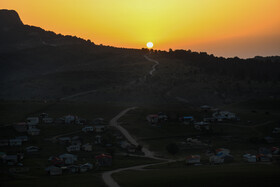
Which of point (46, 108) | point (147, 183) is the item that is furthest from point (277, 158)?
point (46, 108)

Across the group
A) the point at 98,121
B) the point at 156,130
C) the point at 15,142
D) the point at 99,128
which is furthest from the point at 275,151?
the point at 15,142

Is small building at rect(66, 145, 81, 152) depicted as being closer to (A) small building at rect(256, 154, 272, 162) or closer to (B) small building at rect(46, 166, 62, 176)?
(B) small building at rect(46, 166, 62, 176)

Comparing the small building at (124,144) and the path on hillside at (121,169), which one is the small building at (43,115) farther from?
the small building at (124,144)

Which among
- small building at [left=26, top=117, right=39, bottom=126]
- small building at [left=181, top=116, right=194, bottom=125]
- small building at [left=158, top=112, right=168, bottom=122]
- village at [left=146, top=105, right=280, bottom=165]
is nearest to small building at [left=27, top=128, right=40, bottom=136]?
small building at [left=26, top=117, right=39, bottom=126]

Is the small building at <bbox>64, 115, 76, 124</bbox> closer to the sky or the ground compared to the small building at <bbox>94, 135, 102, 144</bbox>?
closer to the sky

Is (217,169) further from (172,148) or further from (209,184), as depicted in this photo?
(172,148)

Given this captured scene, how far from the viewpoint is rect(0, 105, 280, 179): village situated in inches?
2594

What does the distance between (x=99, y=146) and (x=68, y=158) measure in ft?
46.5

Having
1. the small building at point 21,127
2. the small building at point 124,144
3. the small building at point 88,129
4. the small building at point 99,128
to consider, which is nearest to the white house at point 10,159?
the small building at point 21,127

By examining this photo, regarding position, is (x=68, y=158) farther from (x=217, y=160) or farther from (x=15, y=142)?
(x=217, y=160)

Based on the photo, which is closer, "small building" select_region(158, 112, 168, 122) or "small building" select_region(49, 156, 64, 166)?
"small building" select_region(49, 156, 64, 166)

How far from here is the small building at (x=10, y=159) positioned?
2579 inches

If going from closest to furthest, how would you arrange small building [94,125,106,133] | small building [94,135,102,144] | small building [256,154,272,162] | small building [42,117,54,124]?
small building [256,154,272,162] → small building [94,135,102,144] → small building [94,125,106,133] → small building [42,117,54,124]

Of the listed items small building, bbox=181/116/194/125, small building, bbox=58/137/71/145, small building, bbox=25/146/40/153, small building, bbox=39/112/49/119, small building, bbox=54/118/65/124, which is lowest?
small building, bbox=25/146/40/153
